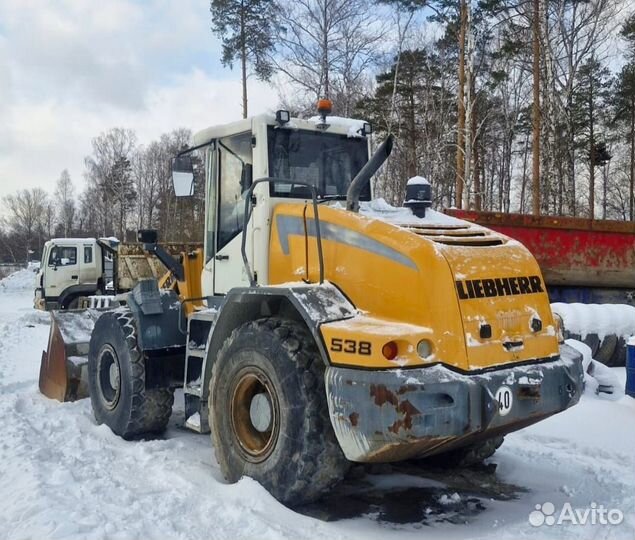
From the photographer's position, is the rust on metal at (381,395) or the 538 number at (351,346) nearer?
the rust on metal at (381,395)

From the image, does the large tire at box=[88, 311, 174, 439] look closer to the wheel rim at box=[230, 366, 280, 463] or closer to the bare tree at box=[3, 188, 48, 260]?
the wheel rim at box=[230, 366, 280, 463]

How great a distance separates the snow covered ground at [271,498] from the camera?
3.86m

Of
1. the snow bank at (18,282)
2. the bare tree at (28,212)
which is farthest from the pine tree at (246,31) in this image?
the bare tree at (28,212)

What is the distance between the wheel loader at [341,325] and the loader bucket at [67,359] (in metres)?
2.26

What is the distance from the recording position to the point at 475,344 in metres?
3.88

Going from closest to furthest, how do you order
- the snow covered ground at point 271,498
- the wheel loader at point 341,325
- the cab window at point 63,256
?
the wheel loader at point 341,325 → the snow covered ground at point 271,498 → the cab window at point 63,256

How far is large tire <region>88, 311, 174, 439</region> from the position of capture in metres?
5.98

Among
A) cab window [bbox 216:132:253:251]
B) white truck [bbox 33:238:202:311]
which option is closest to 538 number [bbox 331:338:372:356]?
cab window [bbox 216:132:253:251]

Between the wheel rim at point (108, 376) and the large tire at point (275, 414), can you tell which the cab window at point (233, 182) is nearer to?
the large tire at point (275, 414)

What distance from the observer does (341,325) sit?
3967 millimetres

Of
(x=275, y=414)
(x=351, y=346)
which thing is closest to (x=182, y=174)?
(x=275, y=414)

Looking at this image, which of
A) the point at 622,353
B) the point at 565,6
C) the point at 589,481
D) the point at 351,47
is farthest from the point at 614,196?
the point at 589,481

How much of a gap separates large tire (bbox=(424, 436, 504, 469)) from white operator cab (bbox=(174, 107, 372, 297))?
81.9 inches

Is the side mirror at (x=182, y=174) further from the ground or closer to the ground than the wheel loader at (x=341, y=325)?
further from the ground
